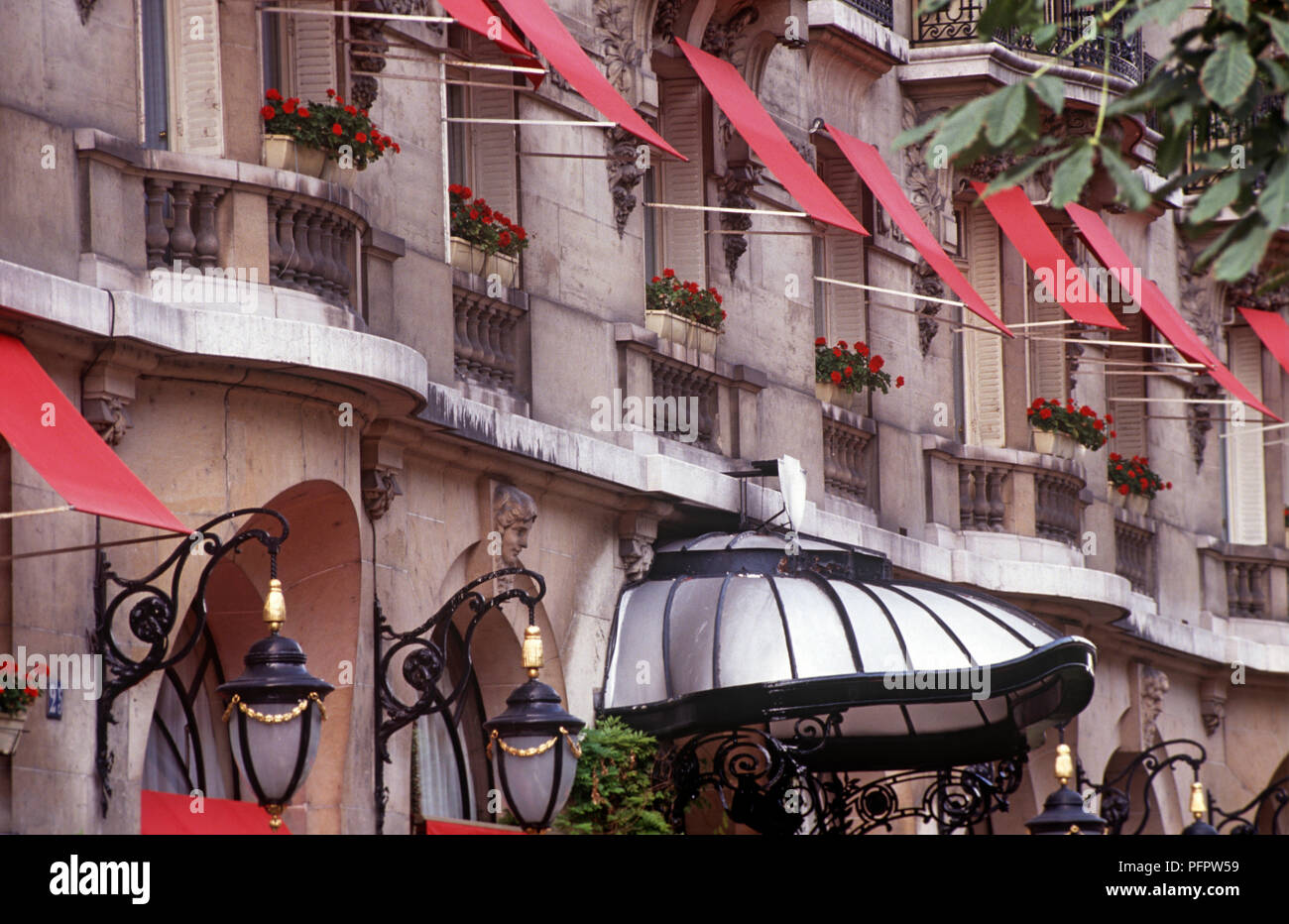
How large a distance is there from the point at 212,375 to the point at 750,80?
7.93 metres

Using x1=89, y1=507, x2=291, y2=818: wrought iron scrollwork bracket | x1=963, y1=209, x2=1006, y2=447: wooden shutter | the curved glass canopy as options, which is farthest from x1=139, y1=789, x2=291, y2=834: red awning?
x1=963, y1=209, x2=1006, y2=447: wooden shutter

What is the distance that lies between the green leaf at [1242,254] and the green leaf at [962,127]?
759 millimetres

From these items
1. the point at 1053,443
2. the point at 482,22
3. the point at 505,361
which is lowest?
the point at 505,361

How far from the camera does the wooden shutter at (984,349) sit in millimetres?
25438

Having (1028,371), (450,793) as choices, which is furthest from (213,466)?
(1028,371)

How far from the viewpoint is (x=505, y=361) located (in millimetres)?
17766

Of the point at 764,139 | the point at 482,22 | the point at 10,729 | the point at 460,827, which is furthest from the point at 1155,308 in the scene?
the point at 10,729

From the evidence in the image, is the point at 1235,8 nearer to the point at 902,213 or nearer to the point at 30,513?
the point at 30,513

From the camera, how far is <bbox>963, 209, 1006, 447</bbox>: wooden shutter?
83.5 feet

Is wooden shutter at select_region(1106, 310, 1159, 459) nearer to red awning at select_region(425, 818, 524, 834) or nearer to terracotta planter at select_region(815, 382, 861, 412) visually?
terracotta planter at select_region(815, 382, 861, 412)

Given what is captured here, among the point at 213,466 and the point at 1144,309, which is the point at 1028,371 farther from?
the point at 213,466

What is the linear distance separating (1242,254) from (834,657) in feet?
34.6

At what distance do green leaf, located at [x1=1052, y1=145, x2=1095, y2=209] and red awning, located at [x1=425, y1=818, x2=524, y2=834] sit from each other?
9452 mm

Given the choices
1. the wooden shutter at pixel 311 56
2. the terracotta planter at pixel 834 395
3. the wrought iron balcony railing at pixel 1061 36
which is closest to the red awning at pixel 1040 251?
the wrought iron balcony railing at pixel 1061 36
